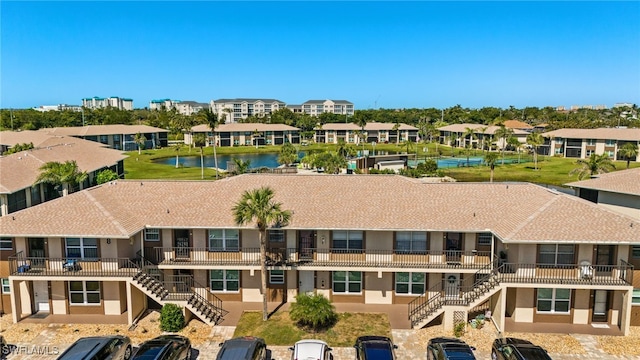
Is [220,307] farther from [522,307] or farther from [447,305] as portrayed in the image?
[522,307]

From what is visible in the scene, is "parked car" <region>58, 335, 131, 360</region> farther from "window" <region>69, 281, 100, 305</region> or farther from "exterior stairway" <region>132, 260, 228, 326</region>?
"window" <region>69, 281, 100, 305</region>

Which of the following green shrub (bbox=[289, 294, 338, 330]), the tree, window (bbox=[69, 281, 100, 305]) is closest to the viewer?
green shrub (bbox=[289, 294, 338, 330])

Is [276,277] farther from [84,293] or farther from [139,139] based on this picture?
[139,139]

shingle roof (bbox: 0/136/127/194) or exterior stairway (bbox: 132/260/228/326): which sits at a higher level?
shingle roof (bbox: 0/136/127/194)

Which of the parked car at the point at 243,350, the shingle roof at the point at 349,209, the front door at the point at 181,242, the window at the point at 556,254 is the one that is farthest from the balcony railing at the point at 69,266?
the window at the point at 556,254

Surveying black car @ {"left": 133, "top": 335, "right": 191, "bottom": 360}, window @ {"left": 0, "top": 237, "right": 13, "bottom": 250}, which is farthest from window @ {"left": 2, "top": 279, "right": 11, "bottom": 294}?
black car @ {"left": 133, "top": 335, "right": 191, "bottom": 360}

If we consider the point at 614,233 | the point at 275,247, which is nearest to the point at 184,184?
the point at 275,247
